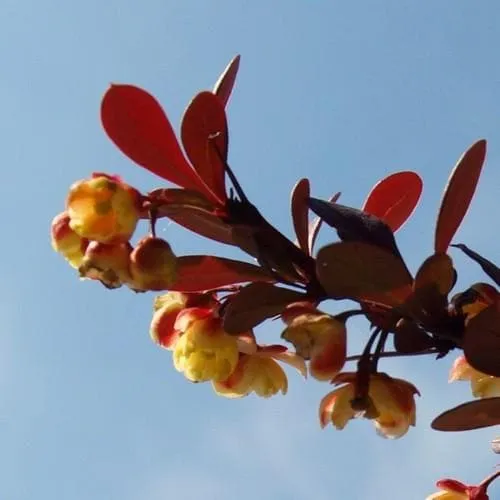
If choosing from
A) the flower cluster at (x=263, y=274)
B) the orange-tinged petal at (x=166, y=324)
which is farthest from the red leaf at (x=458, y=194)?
the orange-tinged petal at (x=166, y=324)

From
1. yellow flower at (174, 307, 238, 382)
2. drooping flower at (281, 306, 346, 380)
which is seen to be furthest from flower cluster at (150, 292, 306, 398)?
drooping flower at (281, 306, 346, 380)

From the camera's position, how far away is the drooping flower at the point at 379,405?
1.11 meters

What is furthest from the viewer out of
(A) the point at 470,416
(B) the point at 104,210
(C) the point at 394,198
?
(C) the point at 394,198

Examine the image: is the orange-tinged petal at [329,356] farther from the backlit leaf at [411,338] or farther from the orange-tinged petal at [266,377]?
the orange-tinged petal at [266,377]

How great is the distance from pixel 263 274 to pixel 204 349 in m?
0.12

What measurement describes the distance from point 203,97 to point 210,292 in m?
0.24

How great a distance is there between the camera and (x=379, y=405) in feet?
3.63

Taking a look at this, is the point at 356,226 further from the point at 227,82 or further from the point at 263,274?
the point at 227,82

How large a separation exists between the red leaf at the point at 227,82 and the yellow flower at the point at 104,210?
0.80 ft

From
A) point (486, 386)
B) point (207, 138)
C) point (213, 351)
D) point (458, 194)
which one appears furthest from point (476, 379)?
point (207, 138)

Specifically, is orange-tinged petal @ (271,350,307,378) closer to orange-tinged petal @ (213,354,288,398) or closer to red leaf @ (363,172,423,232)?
orange-tinged petal @ (213,354,288,398)

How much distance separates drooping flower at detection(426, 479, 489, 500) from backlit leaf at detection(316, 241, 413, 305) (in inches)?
13.4

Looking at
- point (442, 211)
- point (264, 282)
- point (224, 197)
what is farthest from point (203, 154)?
point (442, 211)

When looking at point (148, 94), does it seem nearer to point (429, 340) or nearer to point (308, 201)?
point (308, 201)
